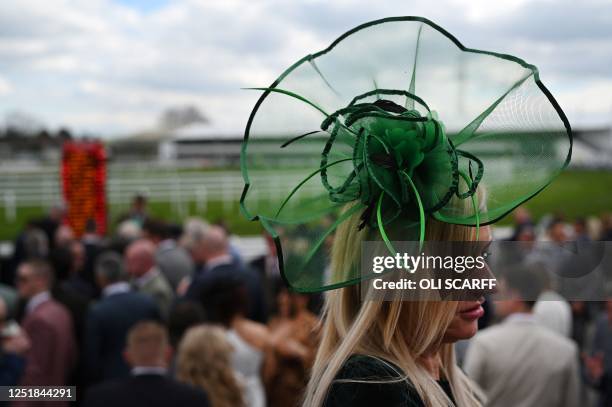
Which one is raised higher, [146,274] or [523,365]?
[146,274]

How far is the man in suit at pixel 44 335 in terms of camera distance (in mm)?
4223

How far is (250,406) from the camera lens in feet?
12.5

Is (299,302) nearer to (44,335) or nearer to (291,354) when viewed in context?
(291,354)

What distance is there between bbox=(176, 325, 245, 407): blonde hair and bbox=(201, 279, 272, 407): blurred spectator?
0.29 metres

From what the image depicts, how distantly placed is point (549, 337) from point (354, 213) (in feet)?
8.60

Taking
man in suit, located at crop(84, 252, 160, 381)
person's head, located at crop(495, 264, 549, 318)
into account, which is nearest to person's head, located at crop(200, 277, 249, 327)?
man in suit, located at crop(84, 252, 160, 381)

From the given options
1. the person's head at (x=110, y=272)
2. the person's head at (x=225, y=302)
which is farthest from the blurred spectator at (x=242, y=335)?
the person's head at (x=110, y=272)

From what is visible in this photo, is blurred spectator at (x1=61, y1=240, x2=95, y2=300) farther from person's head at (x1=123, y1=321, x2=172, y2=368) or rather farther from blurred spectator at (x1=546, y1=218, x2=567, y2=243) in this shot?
blurred spectator at (x1=546, y1=218, x2=567, y2=243)

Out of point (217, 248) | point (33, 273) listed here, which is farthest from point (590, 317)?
point (33, 273)

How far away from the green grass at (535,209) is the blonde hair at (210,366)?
9.22 meters

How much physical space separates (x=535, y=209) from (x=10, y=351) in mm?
21842

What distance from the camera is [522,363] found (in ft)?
11.9

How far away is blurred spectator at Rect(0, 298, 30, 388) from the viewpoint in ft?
12.7

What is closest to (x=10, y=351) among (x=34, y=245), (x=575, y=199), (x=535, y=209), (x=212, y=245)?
(x=212, y=245)
